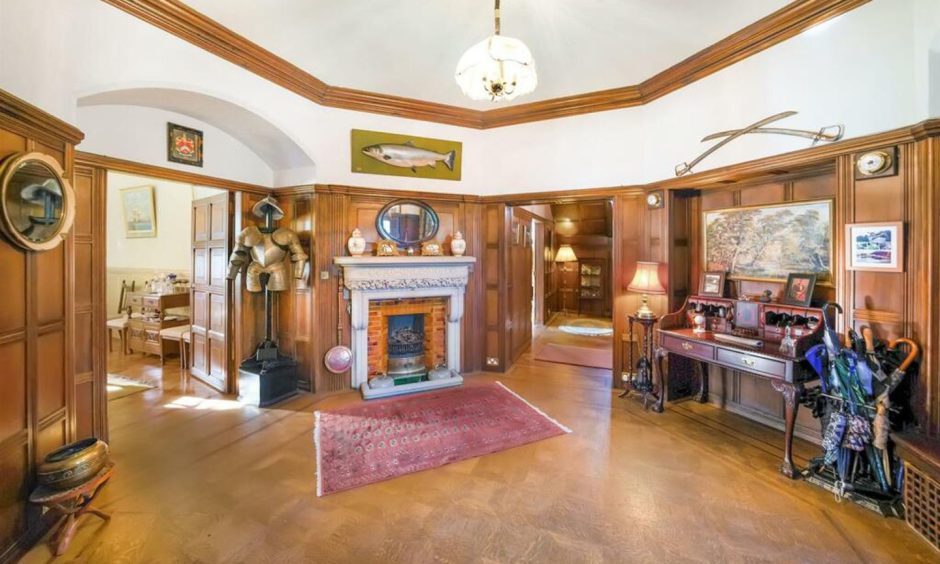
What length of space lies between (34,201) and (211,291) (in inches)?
98.1

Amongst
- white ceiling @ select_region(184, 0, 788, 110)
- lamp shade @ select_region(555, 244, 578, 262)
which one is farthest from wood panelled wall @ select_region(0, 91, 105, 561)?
lamp shade @ select_region(555, 244, 578, 262)

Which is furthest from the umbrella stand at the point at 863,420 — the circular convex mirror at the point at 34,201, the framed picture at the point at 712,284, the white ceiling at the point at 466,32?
the circular convex mirror at the point at 34,201

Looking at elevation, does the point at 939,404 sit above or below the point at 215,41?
below

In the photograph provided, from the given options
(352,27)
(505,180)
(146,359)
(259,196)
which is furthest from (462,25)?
(146,359)

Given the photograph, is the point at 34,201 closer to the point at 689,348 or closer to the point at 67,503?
the point at 67,503

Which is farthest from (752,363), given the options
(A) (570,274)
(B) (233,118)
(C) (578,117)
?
(A) (570,274)

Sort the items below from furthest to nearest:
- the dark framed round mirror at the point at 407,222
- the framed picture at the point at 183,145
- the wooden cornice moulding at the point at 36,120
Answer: the dark framed round mirror at the point at 407,222
the framed picture at the point at 183,145
the wooden cornice moulding at the point at 36,120

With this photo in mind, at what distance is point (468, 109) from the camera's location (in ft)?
14.1

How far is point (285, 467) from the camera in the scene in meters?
2.56

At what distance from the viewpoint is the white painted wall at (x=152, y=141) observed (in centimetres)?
275

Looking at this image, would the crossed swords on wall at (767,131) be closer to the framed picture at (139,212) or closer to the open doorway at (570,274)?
the open doorway at (570,274)

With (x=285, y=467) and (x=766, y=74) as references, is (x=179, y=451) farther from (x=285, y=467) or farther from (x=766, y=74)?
(x=766, y=74)

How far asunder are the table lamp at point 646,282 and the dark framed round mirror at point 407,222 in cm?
232

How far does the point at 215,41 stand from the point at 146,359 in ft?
14.9
